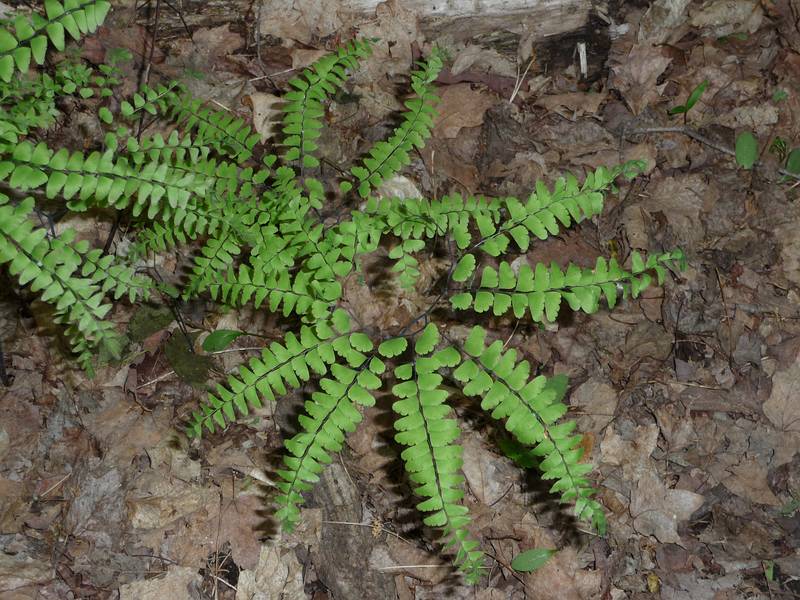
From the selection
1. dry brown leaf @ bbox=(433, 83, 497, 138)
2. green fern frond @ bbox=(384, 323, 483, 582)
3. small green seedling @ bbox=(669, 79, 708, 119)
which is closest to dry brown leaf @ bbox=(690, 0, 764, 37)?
small green seedling @ bbox=(669, 79, 708, 119)

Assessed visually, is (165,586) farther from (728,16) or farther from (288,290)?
(728,16)

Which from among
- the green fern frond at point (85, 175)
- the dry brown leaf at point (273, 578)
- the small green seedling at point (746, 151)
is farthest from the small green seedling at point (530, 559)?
the small green seedling at point (746, 151)

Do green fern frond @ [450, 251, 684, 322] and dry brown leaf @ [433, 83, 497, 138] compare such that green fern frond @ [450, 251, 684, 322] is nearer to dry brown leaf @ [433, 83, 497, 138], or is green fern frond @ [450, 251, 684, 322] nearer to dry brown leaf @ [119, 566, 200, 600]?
dry brown leaf @ [433, 83, 497, 138]

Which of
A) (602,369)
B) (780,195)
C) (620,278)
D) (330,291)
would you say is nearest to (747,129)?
(780,195)

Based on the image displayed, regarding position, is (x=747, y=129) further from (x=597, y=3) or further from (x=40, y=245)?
(x=40, y=245)

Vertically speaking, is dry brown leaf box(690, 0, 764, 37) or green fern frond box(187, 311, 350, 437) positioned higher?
dry brown leaf box(690, 0, 764, 37)

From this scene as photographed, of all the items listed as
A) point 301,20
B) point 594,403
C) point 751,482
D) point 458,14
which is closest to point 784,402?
point 751,482

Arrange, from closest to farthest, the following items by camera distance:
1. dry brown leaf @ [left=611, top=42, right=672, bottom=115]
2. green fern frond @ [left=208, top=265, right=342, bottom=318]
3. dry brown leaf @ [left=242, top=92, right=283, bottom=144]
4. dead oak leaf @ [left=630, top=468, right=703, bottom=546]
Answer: green fern frond @ [left=208, top=265, right=342, bottom=318]
dead oak leaf @ [left=630, top=468, right=703, bottom=546]
dry brown leaf @ [left=242, top=92, right=283, bottom=144]
dry brown leaf @ [left=611, top=42, right=672, bottom=115]
